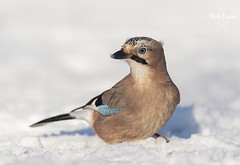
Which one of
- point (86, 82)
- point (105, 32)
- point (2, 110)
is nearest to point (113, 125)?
point (2, 110)

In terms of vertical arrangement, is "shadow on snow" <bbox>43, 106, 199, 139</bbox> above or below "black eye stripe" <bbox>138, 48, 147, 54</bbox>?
below

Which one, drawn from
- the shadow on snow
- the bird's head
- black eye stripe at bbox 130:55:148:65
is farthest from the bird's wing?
the shadow on snow

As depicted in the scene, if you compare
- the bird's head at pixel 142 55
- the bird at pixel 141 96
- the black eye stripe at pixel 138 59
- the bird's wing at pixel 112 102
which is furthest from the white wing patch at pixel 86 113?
the black eye stripe at pixel 138 59

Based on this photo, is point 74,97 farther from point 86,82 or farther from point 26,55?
point 26,55

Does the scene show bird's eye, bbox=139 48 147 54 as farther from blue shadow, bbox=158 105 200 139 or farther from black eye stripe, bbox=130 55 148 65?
blue shadow, bbox=158 105 200 139

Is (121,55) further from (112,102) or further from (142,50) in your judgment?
(112,102)
